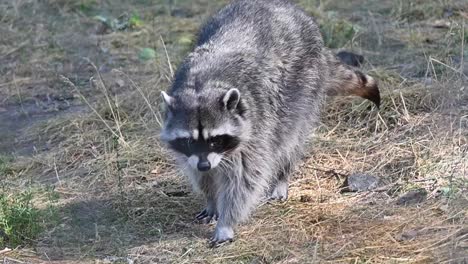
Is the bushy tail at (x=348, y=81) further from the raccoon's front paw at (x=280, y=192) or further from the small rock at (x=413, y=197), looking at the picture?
the small rock at (x=413, y=197)

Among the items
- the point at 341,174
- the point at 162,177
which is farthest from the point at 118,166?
the point at 341,174

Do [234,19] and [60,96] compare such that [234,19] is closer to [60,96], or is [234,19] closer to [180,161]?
[180,161]

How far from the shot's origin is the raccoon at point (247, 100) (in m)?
4.33

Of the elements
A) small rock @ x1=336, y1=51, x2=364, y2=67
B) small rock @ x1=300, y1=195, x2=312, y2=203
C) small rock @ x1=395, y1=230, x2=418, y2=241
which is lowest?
small rock @ x1=336, y1=51, x2=364, y2=67

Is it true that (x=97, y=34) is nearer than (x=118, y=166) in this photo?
No

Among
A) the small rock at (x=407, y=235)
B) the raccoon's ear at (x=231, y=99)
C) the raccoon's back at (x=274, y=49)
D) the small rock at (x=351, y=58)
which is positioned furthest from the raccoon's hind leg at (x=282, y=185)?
the small rock at (x=351, y=58)

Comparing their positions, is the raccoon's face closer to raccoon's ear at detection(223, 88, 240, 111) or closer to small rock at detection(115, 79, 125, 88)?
raccoon's ear at detection(223, 88, 240, 111)

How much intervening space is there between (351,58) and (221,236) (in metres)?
2.33

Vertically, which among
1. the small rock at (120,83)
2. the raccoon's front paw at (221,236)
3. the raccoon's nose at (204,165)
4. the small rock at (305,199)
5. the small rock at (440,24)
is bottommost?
the small rock at (120,83)

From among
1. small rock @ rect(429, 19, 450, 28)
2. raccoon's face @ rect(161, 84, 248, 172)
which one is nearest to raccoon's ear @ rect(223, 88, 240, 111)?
raccoon's face @ rect(161, 84, 248, 172)

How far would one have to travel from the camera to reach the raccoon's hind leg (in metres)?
4.89

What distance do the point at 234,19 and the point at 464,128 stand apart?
1411 mm

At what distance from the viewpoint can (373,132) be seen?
5523mm

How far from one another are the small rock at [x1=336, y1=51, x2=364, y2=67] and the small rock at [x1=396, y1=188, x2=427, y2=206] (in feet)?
5.92
